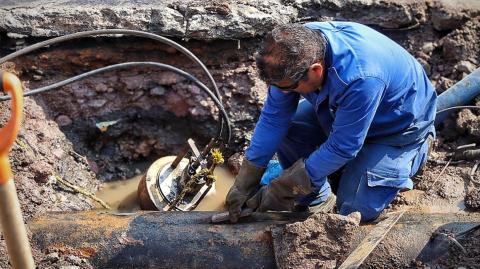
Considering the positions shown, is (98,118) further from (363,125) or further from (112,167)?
(363,125)

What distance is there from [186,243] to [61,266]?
73cm

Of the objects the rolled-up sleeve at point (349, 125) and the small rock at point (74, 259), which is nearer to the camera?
the rolled-up sleeve at point (349, 125)

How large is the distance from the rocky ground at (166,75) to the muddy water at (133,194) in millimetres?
123

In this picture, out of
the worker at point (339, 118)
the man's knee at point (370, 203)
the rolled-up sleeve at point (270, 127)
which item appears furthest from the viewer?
the man's knee at point (370, 203)

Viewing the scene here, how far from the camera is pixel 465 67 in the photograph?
4879 mm

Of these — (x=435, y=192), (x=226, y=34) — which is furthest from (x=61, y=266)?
(x=435, y=192)

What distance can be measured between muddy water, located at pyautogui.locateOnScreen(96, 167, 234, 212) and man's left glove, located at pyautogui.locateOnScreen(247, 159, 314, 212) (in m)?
1.19

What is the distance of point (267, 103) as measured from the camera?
11.2 ft

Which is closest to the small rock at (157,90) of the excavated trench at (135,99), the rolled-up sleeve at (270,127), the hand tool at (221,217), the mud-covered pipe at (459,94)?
the excavated trench at (135,99)

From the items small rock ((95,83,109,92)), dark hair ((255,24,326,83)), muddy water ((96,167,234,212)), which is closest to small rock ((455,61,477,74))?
muddy water ((96,167,234,212))

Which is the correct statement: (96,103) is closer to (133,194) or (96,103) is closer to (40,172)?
(133,194)

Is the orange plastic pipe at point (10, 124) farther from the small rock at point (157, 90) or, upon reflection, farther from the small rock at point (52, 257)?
the small rock at point (157, 90)

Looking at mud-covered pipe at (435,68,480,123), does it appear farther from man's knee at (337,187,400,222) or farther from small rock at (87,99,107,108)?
small rock at (87,99,107,108)

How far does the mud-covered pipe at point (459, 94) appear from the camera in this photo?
4.51 metres
